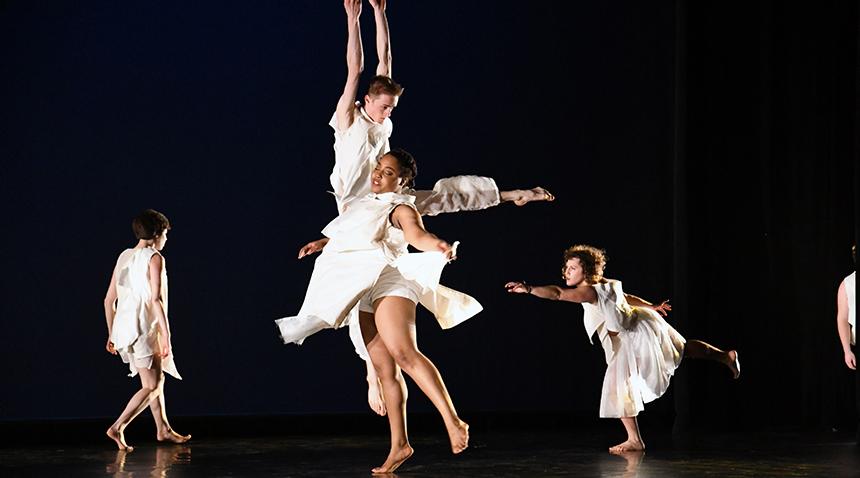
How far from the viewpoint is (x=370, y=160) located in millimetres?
4684

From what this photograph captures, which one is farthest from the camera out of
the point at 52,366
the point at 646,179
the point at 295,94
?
the point at 646,179

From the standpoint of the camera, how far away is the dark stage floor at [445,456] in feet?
14.1

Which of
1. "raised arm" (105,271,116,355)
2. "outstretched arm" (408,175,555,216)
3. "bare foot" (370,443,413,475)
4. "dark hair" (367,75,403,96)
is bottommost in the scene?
"bare foot" (370,443,413,475)

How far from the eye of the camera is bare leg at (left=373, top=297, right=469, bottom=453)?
3.80 metres

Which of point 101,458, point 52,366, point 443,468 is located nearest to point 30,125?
point 52,366

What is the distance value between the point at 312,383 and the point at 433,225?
115 centimetres

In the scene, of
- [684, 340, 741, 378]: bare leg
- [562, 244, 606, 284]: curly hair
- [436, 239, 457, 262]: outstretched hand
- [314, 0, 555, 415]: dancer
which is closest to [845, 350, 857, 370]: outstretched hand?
[684, 340, 741, 378]: bare leg

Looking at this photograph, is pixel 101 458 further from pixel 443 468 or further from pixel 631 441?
pixel 631 441

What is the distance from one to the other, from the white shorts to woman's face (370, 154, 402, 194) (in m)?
0.31

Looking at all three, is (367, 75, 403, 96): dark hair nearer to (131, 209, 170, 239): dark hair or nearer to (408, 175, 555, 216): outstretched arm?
(408, 175, 555, 216): outstretched arm

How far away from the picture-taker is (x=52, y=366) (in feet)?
19.2

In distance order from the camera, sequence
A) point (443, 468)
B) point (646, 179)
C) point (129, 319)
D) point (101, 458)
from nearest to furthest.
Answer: point (443, 468)
point (101, 458)
point (129, 319)
point (646, 179)

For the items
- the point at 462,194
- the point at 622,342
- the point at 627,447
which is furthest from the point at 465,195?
the point at 627,447

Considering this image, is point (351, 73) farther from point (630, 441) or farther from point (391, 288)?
point (630, 441)
